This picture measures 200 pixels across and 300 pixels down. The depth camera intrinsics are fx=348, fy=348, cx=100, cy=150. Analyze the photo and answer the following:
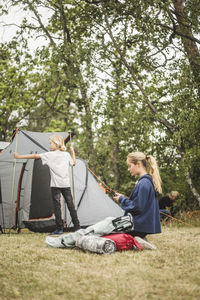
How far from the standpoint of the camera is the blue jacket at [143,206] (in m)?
4.16

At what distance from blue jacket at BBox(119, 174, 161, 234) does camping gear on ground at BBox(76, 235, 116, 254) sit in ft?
1.57

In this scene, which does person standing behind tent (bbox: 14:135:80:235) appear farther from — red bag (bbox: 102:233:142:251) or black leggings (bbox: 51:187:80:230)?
red bag (bbox: 102:233:142:251)

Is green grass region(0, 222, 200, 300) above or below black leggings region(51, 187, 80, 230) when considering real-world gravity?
below

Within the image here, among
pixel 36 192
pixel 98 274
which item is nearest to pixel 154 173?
pixel 98 274

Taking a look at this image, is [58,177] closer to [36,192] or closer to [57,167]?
[57,167]

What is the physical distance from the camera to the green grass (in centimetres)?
245

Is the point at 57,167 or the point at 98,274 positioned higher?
the point at 57,167

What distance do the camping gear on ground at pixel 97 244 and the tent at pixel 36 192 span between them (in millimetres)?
2168

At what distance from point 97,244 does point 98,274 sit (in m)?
0.90

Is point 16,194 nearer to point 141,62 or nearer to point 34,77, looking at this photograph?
point 141,62

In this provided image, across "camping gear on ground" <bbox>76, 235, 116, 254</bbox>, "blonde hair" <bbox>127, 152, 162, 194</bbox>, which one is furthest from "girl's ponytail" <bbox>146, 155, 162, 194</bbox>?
"camping gear on ground" <bbox>76, 235, 116, 254</bbox>

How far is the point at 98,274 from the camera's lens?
9.66 feet

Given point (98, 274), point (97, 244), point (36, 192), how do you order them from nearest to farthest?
point (98, 274) → point (97, 244) → point (36, 192)

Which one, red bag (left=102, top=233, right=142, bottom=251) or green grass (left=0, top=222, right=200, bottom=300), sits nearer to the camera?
green grass (left=0, top=222, right=200, bottom=300)
